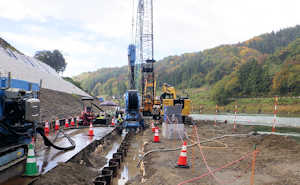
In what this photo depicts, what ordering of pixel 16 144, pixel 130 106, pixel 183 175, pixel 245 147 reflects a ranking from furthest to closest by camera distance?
pixel 130 106
pixel 245 147
pixel 183 175
pixel 16 144

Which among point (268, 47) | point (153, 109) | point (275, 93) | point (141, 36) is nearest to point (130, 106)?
point (153, 109)

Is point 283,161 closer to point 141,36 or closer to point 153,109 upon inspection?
point 153,109

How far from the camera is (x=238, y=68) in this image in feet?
227

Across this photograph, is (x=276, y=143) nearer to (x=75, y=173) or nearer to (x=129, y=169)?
(x=129, y=169)

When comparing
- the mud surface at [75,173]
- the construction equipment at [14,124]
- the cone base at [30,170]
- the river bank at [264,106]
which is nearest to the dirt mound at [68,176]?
the mud surface at [75,173]

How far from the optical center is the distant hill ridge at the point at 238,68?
1998 inches

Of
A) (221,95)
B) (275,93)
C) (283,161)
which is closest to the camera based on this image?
(283,161)

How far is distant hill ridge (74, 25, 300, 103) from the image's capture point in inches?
1998

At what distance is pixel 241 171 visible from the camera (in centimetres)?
536

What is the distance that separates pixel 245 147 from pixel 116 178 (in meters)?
4.84

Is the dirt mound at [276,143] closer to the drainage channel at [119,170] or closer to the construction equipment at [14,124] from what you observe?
the drainage channel at [119,170]

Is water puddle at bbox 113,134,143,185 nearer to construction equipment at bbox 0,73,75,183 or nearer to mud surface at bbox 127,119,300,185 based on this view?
mud surface at bbox 127,119,300,185

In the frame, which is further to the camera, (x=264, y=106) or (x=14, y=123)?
(x=264, y=106)

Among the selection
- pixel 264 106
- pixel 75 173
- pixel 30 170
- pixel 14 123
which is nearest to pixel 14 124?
pixel 14 123
